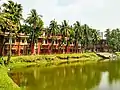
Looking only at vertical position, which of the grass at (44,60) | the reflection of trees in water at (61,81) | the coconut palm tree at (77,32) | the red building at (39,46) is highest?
the coconut palm tree at (77,32)

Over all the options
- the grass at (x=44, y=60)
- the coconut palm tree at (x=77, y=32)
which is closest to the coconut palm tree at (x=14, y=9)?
the grass at (x=44, y=60)

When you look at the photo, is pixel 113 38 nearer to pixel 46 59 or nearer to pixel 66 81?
pixel 46 59

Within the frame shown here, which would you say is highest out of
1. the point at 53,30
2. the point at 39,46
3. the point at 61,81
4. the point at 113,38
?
the point at 53,30

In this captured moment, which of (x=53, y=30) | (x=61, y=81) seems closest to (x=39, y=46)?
(x=53, y=30)

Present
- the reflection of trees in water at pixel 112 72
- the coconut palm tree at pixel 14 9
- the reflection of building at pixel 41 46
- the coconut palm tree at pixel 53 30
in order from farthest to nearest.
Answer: the coconut palm tree at pixel 53 30
the reflection of building at pixel 41 46
the coconut palm tree at pixel 14 9
the reflection of trees in water at pixel 112 72

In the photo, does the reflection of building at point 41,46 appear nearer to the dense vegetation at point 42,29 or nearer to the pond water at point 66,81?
the dense vegetation at point 42,29

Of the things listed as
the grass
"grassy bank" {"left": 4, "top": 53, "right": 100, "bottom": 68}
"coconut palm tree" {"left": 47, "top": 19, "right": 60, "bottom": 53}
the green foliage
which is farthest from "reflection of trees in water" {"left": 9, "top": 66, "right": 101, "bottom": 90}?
the green foliage

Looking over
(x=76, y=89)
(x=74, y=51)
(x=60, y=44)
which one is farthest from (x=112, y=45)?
(x=76, y=89)

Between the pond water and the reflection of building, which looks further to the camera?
the reflection of building

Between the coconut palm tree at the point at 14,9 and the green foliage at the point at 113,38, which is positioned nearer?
the coconut palm tree at the point at 14,9

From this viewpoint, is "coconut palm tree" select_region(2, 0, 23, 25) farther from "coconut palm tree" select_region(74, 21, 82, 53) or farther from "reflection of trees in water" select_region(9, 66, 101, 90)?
"coconut palm tree" select_region(74, 21, 82, 53)

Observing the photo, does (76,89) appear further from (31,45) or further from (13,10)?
(31,45)

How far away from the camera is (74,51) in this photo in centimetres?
11919

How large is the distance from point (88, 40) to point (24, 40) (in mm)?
45540
